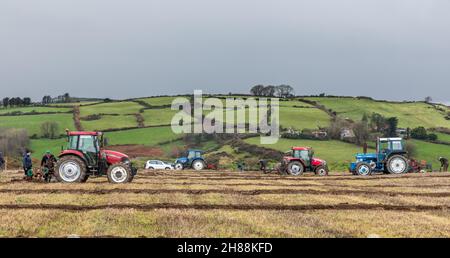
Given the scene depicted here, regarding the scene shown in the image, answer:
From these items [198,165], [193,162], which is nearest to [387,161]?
[198,165]

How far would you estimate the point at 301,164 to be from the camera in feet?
136

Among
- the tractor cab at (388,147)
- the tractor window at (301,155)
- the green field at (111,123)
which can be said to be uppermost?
the green field at (111,123)

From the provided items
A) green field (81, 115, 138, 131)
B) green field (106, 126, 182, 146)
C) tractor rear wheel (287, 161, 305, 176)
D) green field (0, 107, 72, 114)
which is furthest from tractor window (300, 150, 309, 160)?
green field (0, 107, 72, 114)

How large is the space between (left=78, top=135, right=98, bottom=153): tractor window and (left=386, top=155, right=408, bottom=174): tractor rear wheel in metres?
22.4

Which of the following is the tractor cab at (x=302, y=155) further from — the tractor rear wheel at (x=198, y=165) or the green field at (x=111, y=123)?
the green field at (x=111, y=123)

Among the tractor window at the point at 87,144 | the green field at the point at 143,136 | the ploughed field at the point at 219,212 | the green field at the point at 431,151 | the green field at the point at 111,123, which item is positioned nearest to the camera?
the ploughed field at the point at 219,212

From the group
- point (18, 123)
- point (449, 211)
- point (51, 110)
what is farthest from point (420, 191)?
point (51, 110)

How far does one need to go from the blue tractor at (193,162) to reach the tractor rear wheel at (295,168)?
1556 centimetres

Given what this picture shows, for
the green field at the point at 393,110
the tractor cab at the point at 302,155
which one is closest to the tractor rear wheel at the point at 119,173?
the tractor cab at the point at 302,155

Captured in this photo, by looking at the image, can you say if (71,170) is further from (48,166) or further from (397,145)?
(397,145)

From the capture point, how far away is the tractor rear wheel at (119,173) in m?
27.3

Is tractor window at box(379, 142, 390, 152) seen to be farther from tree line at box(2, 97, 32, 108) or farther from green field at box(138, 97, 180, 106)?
tree line at box(2, 97, 32, 108)

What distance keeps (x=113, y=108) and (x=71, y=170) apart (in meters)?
68.6
